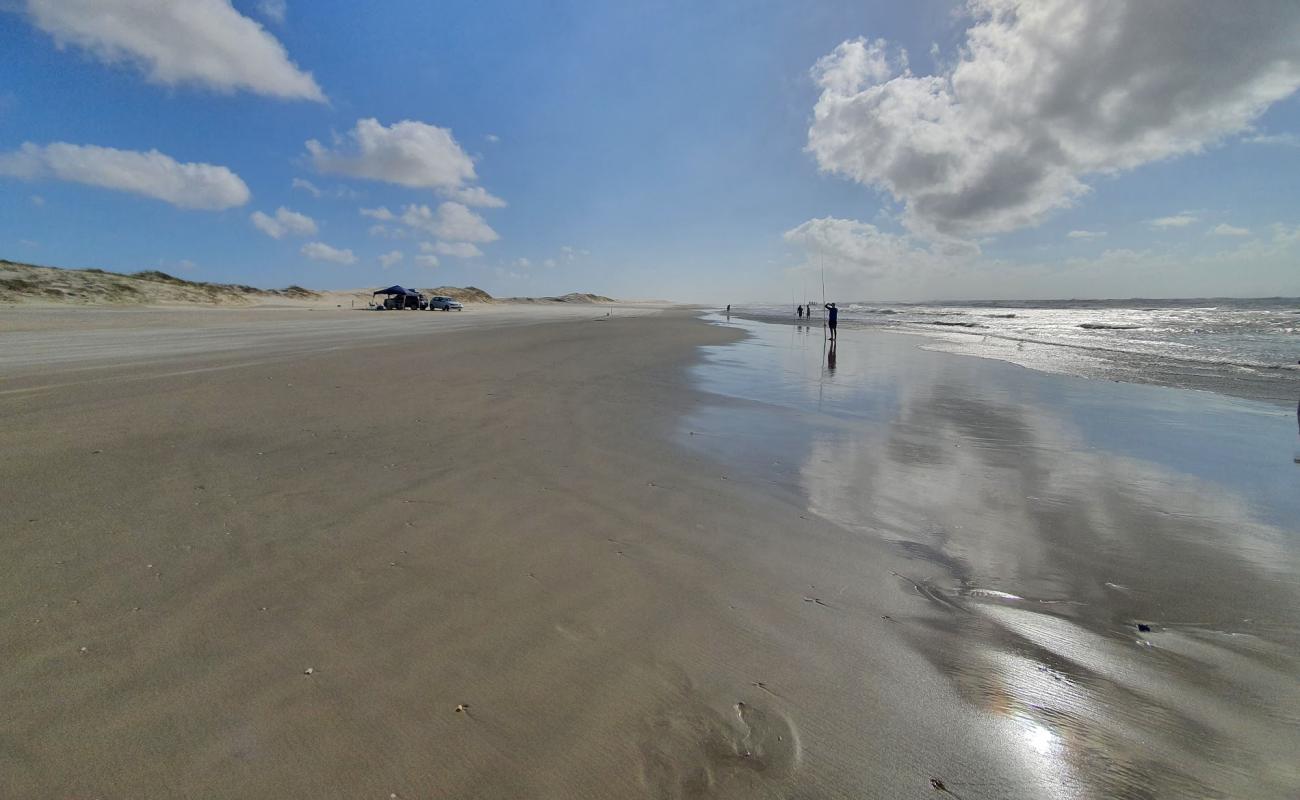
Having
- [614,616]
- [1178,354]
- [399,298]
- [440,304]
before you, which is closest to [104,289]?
[399,298]

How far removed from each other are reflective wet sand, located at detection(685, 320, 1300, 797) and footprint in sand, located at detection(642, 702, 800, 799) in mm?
926

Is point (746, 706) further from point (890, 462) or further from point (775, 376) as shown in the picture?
point (775, 376)

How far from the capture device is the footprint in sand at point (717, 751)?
6.32 feet

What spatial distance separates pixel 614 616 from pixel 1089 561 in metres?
3.52

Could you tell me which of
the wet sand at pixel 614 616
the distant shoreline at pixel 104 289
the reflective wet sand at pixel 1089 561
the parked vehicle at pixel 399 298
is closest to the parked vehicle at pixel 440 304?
the parked vehicle at pixel 399 298

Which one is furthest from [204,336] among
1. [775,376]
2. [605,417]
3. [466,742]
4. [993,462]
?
[993,462]

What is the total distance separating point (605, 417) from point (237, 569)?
499cm

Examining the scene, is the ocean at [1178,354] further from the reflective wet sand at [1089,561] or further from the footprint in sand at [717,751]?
the footprint in sand at [717,751]

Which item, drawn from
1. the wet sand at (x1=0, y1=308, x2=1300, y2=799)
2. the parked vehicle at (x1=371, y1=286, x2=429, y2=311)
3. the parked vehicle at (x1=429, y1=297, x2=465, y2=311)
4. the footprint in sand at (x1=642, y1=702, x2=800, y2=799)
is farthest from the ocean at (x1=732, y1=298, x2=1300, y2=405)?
the parked vehicle at (x1=429, y1=297, x2=465, y2=311)

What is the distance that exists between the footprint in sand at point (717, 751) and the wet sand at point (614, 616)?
1 centimetres

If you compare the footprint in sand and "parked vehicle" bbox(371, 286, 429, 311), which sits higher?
"parked vehicle" bbox(371, 286, 429, 311)

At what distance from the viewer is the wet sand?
198 centimetres

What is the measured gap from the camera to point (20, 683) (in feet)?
6.98

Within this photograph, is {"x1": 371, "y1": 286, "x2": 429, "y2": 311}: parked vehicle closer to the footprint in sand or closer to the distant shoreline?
the distant shoreline
